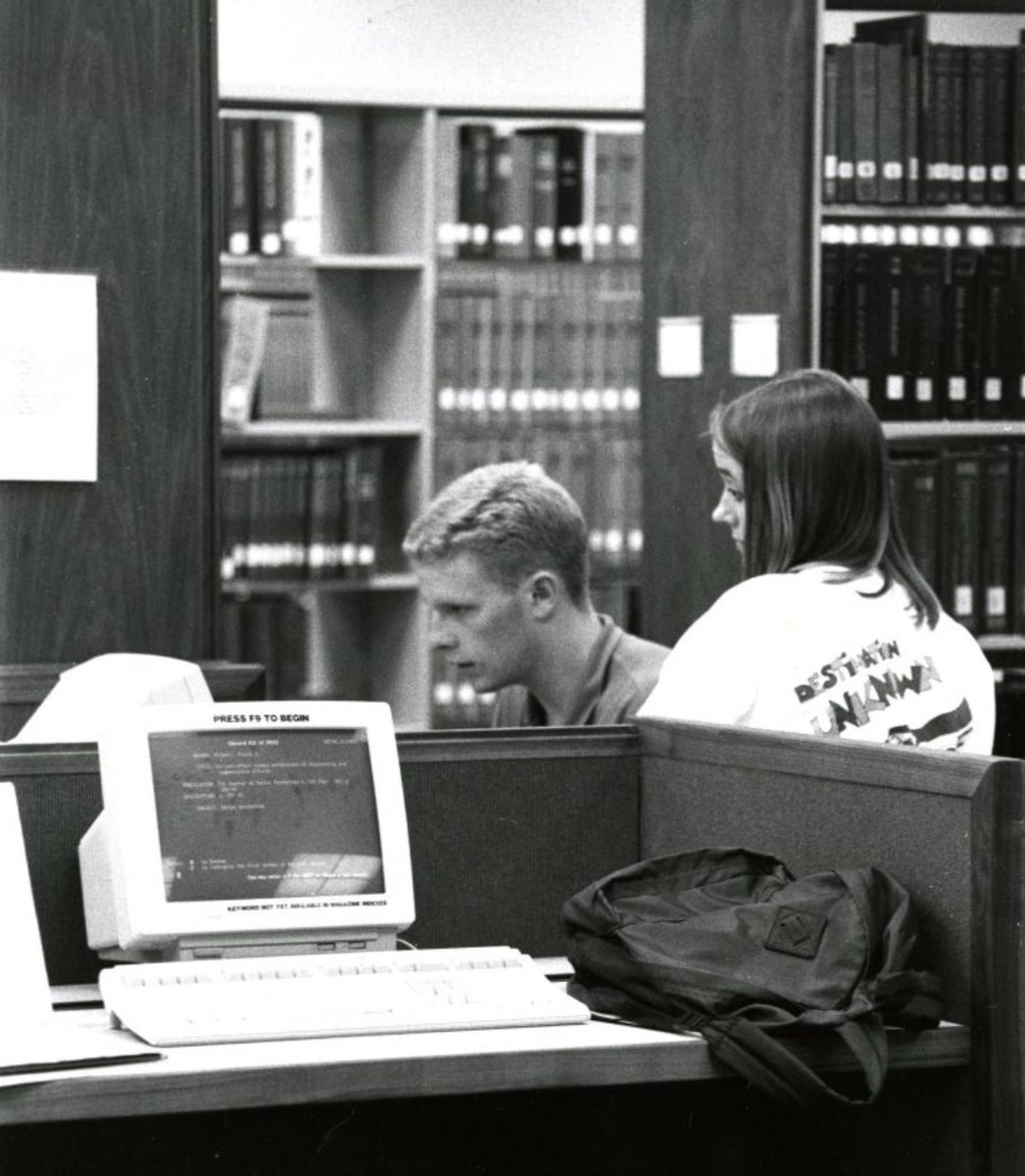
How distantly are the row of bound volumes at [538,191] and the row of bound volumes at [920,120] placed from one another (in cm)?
114

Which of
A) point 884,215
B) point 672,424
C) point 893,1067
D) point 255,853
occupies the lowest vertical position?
point 893,1067

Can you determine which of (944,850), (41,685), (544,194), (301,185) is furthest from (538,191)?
(944,850)

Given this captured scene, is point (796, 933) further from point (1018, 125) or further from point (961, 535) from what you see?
point (1018, 125)

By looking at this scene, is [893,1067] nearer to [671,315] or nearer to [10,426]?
[10,426]

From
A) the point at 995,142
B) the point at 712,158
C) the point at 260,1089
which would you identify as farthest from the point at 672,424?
the point at 260,1089

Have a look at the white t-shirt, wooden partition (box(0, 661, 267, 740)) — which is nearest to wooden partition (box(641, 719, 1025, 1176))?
the white t-shirt

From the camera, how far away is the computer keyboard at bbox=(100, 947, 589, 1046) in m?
2.08

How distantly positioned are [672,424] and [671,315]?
225 millimetres

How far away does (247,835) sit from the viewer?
2.37 metres

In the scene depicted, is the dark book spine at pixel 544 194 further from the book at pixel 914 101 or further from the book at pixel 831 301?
the book at pixel 831 301

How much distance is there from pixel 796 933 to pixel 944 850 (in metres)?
0.17

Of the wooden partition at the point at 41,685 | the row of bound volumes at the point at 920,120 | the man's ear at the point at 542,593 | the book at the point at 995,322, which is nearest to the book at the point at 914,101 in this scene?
the row of bound volumes at the point at 920,120

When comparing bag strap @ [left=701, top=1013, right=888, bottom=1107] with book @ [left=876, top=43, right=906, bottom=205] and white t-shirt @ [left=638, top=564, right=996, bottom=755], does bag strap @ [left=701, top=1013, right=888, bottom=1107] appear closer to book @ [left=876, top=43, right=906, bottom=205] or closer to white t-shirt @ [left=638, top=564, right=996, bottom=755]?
white t-shirt @ [left=638, top=564, right=996, bottom=755]

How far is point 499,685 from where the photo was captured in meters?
3.32
